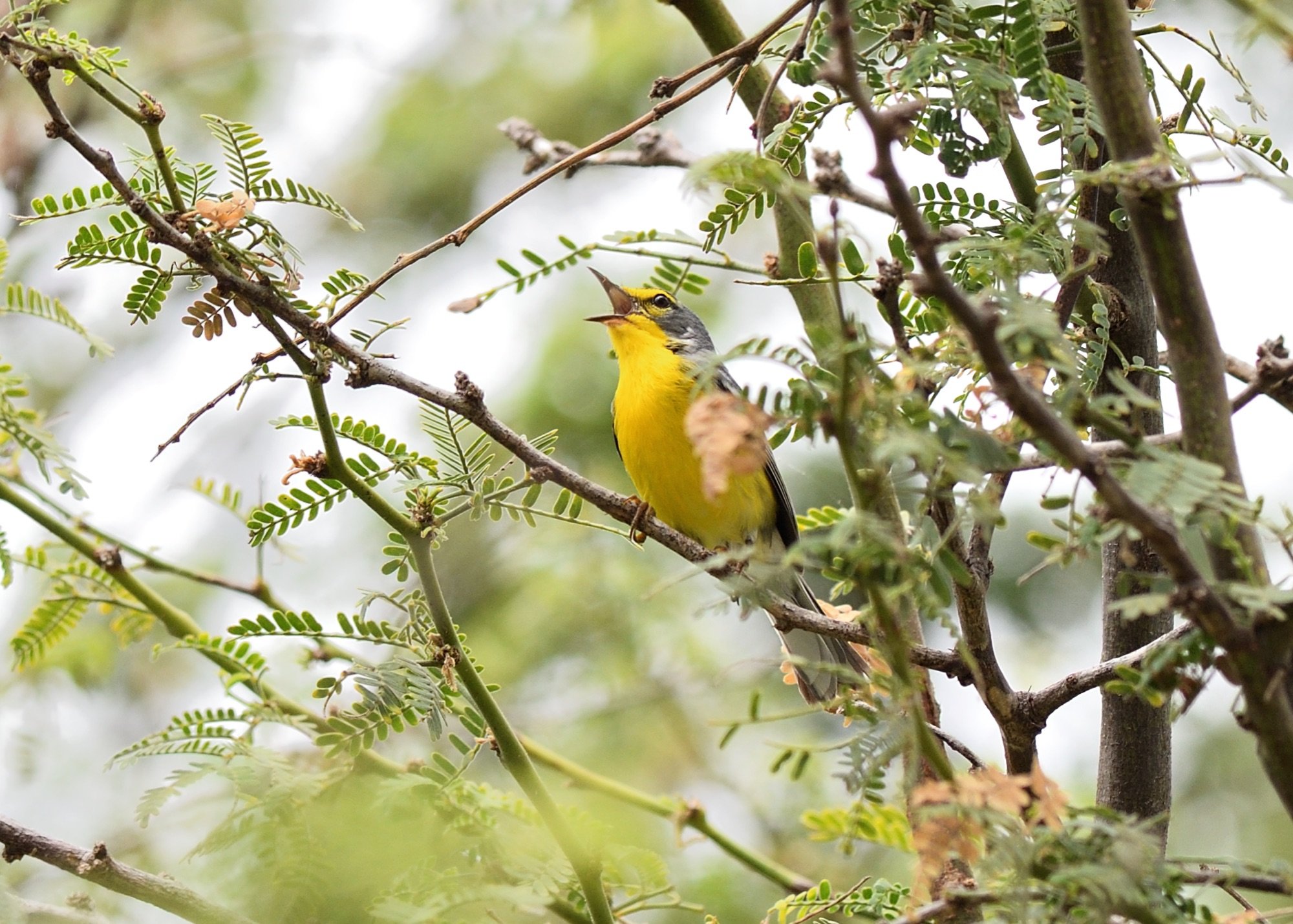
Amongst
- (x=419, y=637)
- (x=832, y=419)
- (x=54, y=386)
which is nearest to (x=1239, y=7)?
(x=832, y=419)

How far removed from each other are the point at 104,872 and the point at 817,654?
3.02m

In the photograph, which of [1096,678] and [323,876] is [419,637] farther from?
[1096,678]

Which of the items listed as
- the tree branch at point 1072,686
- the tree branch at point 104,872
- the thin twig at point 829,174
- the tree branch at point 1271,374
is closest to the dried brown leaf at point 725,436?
the thin twig at point 829,174

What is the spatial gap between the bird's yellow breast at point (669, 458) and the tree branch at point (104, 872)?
2.71 metres

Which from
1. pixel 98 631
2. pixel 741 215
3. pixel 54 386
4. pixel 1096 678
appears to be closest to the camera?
pixel 1096 678

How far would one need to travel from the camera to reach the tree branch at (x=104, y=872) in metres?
2.14

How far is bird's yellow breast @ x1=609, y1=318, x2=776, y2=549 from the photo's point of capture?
4723mm

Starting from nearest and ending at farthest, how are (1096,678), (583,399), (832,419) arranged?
(832,419), (1096,678), (583,399)

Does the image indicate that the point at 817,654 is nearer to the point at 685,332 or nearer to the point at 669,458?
the point at 669,458

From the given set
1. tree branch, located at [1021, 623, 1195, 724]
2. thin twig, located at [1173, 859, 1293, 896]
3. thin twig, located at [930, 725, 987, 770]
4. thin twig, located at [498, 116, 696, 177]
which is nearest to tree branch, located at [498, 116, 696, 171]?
thin twig, located at [498, 116, 696, 177]

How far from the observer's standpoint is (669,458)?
15.5 ft

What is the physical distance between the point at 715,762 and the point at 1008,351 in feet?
17.8

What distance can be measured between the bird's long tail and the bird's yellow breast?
16.7 inches

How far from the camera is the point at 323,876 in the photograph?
2.10 meters
